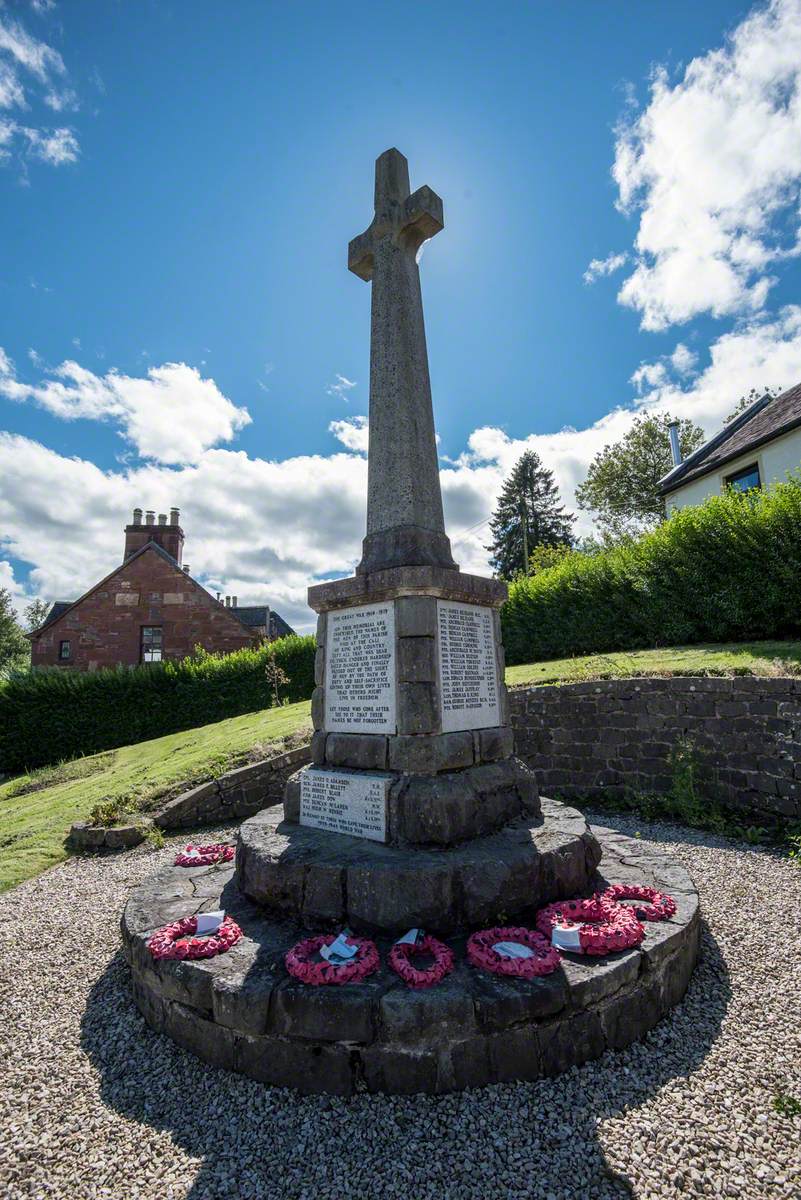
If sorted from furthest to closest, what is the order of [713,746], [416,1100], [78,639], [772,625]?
1. [78,639]
2. [772,625]
3. [713,746]
4. [416,1100]

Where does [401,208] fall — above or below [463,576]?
above

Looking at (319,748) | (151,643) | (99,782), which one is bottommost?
(99,782)

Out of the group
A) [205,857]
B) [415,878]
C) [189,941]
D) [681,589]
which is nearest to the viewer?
[189,941]

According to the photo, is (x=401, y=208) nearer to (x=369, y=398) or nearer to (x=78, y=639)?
(x=369, y=398)

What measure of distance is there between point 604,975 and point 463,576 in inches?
115

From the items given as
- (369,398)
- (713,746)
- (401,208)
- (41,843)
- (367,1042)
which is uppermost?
(401,208)

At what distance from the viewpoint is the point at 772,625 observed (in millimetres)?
10977

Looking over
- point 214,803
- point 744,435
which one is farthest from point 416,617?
point 744,435

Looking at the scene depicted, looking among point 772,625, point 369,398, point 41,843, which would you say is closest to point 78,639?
point 41,843

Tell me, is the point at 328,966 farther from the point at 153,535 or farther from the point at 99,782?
the point at 153,535

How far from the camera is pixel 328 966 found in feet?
10.1

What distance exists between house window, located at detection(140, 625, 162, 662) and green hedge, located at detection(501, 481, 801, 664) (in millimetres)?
14979

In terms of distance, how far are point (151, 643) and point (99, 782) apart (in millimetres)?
12760

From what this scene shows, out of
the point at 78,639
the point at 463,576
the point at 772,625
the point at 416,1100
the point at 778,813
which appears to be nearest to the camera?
the point at 416,1100
